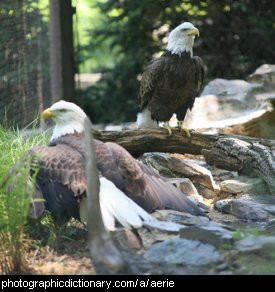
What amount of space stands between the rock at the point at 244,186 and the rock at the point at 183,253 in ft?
6.90

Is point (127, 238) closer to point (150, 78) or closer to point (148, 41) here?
point (150, 78)

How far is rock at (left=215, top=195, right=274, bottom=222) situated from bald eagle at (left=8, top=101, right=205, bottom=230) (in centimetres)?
66

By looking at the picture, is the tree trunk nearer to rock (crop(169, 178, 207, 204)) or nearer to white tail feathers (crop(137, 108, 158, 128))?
white tail feathers (crop(137, 108, 158, 128))

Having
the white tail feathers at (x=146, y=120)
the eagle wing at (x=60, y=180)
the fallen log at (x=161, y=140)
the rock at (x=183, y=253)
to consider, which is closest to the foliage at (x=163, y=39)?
the white tail feathers at (x=146, y=120)

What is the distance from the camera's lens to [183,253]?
3.86 metres

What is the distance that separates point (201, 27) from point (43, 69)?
358 centimetres

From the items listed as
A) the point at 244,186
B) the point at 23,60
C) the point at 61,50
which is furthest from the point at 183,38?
the point at 61,50

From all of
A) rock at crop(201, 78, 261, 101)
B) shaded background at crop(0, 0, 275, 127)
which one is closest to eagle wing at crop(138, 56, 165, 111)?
rock at crop(201, 78, 261, 101)

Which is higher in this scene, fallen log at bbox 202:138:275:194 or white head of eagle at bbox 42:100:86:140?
white head of eagle at bbox 42:100:86:140

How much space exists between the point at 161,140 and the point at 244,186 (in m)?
0.99

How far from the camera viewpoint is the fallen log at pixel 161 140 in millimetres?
6367

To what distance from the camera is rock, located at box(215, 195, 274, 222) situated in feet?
17.5

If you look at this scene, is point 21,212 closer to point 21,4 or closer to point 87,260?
point 87,260

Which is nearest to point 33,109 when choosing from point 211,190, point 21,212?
point 211,190
